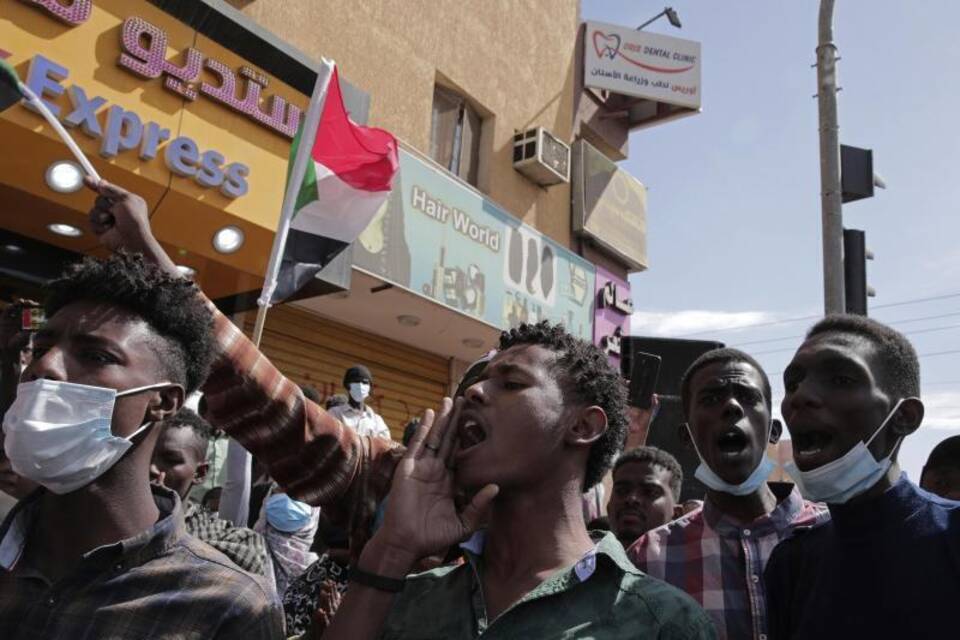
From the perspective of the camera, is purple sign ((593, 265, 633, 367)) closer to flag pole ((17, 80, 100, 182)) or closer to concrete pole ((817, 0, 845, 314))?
concrete pole ((817, 0, 845, 314))

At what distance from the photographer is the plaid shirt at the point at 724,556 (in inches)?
109

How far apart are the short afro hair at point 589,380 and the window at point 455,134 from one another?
33.2 ft

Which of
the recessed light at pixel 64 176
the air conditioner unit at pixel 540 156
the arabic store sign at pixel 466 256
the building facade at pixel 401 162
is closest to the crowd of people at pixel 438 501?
the recessed light at pixel 64 176

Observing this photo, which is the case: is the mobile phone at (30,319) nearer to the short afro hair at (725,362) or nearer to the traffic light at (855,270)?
the short afro hair at (725,362)

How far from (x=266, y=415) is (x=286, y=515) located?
217cm

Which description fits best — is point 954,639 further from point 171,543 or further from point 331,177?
point 331,177

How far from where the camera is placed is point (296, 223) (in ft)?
15.9

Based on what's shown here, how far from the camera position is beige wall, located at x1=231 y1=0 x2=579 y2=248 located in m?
10.3

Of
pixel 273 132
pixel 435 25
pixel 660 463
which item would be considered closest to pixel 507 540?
pixel 660 463

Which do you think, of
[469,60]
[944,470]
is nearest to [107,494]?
[944,470]

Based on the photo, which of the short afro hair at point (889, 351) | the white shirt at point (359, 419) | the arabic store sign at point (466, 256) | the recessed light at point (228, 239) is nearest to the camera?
the short afro hair at point (889, 351)

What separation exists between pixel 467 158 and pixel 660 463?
30.5ft

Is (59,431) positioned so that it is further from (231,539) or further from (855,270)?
(855,270)

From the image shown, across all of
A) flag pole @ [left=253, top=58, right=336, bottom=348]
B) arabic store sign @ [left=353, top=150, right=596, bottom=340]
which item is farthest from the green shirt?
arabic store sign @ [left=353, top=150, right=596, bottom=340]
